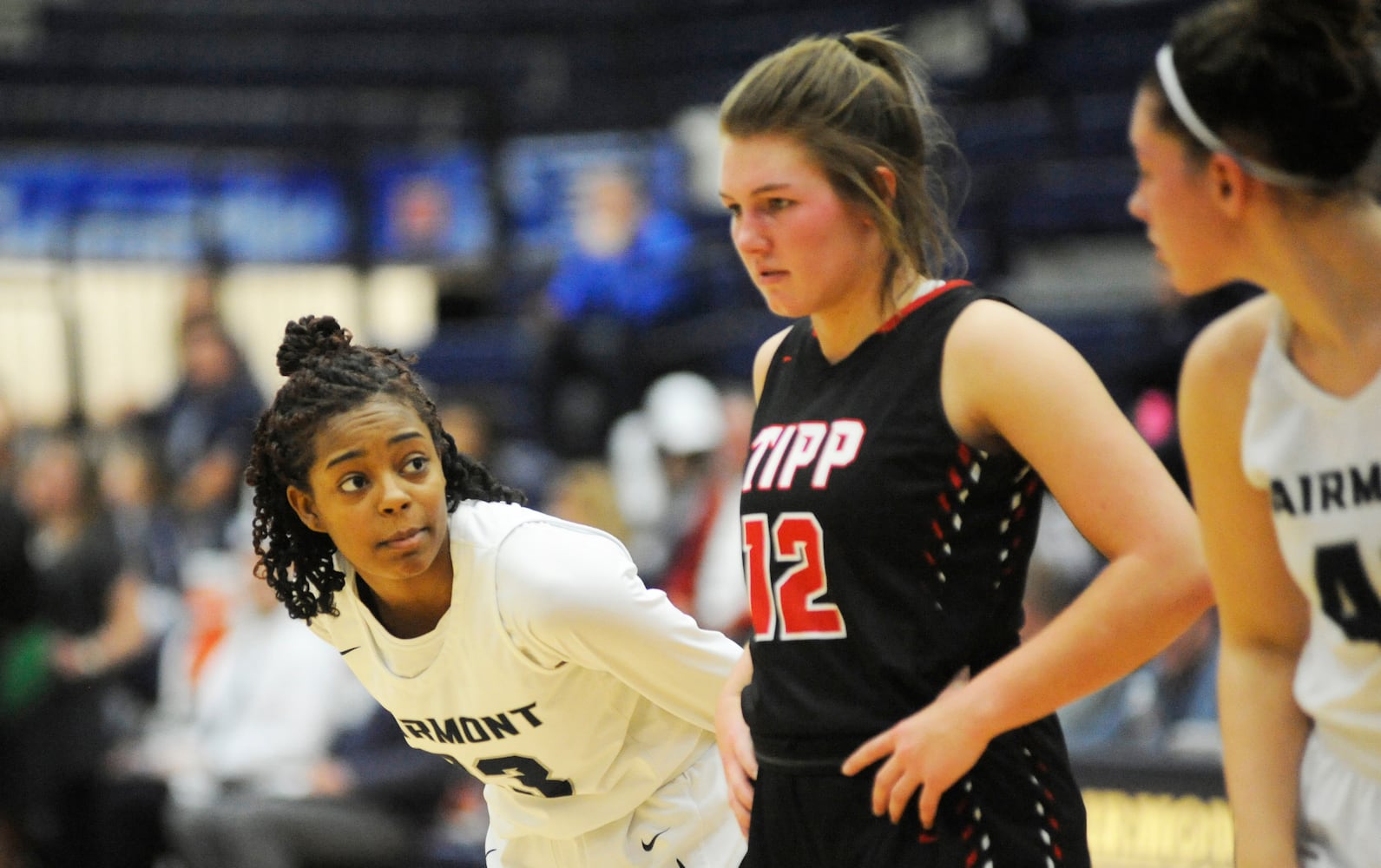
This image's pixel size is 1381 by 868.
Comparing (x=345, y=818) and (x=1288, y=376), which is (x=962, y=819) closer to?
(x=1288, y=376)

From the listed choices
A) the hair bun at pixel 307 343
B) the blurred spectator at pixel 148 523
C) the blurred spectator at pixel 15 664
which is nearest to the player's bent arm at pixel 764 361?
the hair bun at pixel 307 343

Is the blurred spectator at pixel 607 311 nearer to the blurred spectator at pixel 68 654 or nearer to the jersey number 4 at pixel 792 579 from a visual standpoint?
the blurred spectator at pixel 68 654

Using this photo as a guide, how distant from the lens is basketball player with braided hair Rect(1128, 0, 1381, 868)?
66.1 inches

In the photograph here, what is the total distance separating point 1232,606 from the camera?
1948 mm

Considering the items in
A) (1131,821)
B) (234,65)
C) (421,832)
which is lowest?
(421,832)

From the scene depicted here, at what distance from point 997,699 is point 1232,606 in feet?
1.05

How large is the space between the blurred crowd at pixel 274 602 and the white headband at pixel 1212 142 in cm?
322

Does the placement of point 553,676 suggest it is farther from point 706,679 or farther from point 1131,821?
point 1131,821

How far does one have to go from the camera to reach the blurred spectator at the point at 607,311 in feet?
26.9

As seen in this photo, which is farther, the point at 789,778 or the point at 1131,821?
the point at 1131,821

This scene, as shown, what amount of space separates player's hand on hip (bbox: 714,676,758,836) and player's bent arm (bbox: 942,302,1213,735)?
1.26ft

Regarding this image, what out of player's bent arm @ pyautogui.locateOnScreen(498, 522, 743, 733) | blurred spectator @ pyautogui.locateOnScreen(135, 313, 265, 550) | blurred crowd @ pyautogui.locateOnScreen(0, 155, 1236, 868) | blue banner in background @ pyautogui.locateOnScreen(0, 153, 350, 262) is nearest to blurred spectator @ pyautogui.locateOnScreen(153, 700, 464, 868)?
blurred crowd @ pyautogui.locateOnScreen(0, 155, 1236, 868)

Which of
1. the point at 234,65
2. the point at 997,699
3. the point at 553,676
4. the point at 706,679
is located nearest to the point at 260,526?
the point at 553,676

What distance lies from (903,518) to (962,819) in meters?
0.38
